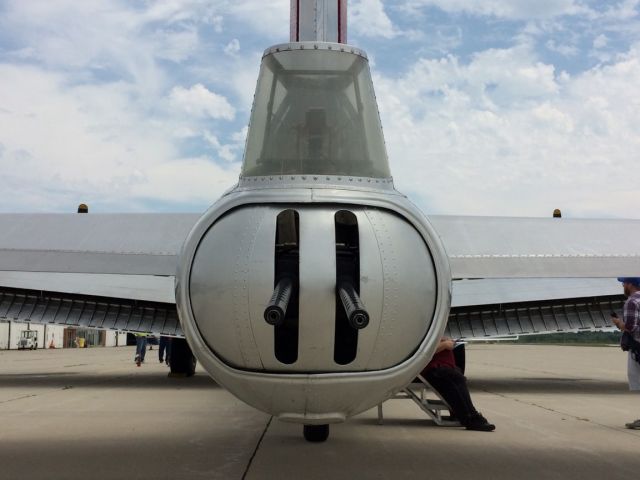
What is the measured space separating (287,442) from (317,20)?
147 inches

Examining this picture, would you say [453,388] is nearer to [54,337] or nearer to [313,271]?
[313,271]

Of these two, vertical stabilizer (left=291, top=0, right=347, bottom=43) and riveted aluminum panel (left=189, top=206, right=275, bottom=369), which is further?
vertical stabilizer (left=291, top=0, right=347, bottom=43)

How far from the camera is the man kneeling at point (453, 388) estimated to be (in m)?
7.46

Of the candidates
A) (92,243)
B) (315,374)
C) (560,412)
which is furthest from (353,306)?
(560,412)

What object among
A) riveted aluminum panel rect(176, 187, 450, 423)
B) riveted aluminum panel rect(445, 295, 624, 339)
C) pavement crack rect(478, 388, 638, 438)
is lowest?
pavement crack rect(478, 388, 638, 438)

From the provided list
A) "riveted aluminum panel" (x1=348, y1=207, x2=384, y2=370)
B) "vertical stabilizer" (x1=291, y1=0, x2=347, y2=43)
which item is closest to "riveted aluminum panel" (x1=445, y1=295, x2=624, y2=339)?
"vertical stabilizer" (x1=291, y1=0, x2=347, y2=43)

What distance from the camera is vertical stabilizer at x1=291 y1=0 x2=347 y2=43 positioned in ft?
18.8

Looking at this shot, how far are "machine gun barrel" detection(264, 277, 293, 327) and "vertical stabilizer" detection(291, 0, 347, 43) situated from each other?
2801mm

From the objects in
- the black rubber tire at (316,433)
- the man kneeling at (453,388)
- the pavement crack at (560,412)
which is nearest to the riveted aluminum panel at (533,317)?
the pavement crack at (560,412)

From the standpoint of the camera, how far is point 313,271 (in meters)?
3.57

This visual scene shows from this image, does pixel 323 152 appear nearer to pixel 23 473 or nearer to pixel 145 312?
pixel 23 473

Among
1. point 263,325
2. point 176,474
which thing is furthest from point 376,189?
point 176,474

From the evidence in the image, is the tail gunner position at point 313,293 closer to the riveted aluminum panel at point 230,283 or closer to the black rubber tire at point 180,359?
the riveted aluminum panel at point 230,283

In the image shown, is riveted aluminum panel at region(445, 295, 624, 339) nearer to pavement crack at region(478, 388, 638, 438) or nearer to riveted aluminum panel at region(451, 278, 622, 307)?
riveted aluminum panel at region(451, 278, 622, 307)
